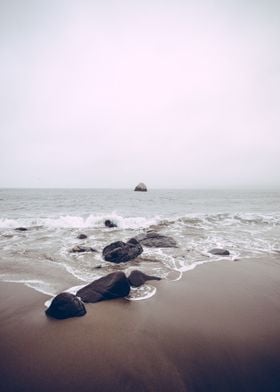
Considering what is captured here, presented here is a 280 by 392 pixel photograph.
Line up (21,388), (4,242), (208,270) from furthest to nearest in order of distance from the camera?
(4,242) → (208,270) → (21,388)

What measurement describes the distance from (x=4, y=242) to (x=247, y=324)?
10.5 metres

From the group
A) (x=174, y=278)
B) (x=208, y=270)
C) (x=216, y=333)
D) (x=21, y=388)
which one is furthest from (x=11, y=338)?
(x=208, y=270)

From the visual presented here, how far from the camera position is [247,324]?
3.73 m

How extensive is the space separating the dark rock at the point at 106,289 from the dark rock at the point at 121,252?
2.46 meters

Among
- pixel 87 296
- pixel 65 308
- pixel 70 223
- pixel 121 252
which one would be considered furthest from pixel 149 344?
pixel 70 223

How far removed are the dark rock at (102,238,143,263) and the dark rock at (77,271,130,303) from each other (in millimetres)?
2462

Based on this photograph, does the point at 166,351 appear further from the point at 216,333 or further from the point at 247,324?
the point at 247,324

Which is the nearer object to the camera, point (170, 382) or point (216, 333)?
point (170, 382)

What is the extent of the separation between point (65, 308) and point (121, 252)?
145 inches

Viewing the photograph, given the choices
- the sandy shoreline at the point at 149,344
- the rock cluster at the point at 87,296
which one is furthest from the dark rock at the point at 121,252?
the sandy shoreline at the point at 149,344

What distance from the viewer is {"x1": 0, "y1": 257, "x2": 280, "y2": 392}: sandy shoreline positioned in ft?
8.44

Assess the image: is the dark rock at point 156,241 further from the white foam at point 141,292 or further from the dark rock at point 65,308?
the dark rock at point 65,308

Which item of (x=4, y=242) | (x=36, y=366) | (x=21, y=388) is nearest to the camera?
(x=21, y=388)

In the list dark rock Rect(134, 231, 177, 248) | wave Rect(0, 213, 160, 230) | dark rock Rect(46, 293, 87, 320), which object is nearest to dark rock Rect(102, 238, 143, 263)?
dark rock Rect(134, 231, 177, 248)
